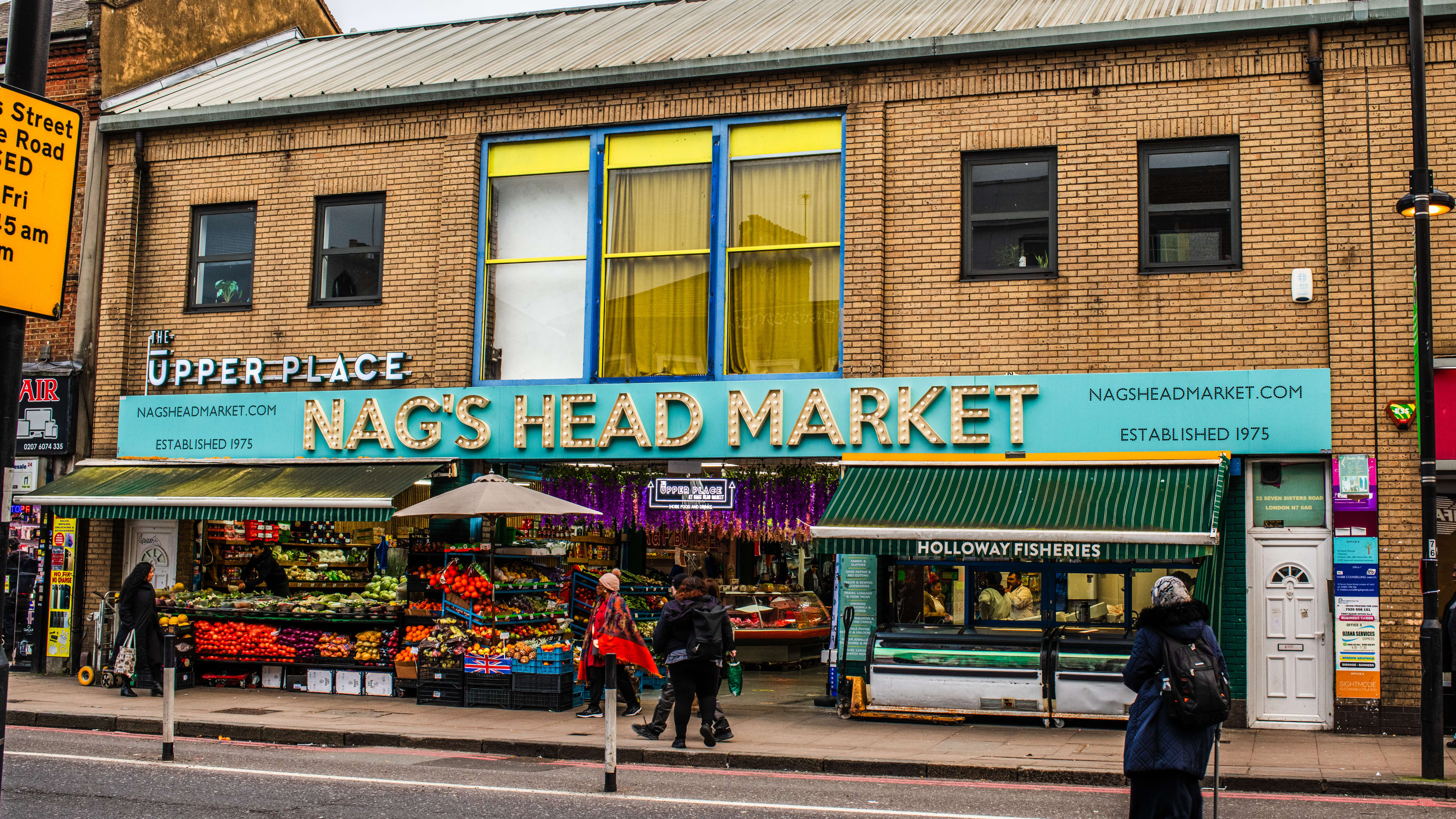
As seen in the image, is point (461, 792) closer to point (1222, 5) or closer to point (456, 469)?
point (456, 469)

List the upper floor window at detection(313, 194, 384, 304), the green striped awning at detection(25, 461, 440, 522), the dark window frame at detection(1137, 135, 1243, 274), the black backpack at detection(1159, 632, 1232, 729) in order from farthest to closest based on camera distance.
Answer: the upper floor window at detection(313, 194, 384, 304), the green striped awning at detection(25, 461, 440, 522), the dark window frame at detection(1137, 135, 1243, 274), the black backpack at detection(1159, 632, 1232, 729)

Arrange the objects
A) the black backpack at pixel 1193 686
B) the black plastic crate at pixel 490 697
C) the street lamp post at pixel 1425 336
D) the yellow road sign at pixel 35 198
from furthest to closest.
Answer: the black plastic crate at pixel 490 697
the street lamp post at pixel 1425 336
the black backpack at pixel 1193 686
the yellow road sign at pixel 35 198

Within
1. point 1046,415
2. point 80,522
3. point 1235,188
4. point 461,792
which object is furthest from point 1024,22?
point 80,522

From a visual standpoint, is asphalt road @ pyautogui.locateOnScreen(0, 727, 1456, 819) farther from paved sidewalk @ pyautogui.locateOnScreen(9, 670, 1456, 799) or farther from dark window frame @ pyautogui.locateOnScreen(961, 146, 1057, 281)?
dark window frame @ pyautogui.locateOnScreen(961, 146, 1057, 281)

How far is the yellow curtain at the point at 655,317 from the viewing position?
15.9m

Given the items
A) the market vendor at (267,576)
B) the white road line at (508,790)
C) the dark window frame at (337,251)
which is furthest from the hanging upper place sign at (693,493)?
the white road line at (508,790)

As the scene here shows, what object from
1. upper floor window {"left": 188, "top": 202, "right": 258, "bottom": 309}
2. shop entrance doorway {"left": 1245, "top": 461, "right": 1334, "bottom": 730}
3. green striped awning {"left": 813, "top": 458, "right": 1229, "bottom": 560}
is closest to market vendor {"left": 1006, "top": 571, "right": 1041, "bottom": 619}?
green striped awning {"left": 813, "top": 458, "right": 1229, "bottom": 560}

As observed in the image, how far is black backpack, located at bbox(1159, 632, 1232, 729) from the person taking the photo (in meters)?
6.27

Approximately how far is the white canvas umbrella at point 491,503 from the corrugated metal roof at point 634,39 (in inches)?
209

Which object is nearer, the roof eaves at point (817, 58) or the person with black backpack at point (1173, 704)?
the person with black backpack at point (1173, 704)

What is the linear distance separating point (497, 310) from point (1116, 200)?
7.81 metres

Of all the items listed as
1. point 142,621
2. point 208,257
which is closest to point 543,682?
point 142,621

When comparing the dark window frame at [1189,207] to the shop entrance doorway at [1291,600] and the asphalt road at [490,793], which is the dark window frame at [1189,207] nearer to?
the shop entrance doorway at [1291,600]

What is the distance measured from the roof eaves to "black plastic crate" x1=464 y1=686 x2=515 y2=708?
24.4 feet
